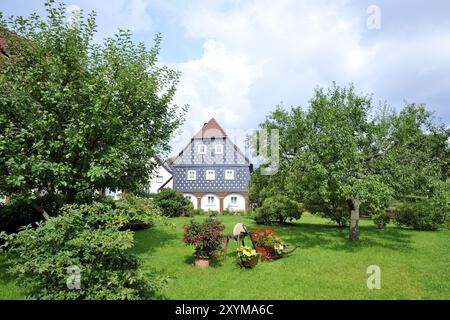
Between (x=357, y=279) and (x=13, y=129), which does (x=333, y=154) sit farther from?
(x=13, y=129)

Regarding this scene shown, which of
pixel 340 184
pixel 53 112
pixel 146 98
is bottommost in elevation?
pixel 340 184

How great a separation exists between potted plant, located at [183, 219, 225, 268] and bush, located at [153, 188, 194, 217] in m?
16.2

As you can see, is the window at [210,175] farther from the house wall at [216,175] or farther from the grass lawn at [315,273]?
the grass lawn at [315,273]

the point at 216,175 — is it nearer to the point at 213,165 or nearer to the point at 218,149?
the point at 213,165

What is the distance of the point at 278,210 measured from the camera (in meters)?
22.1

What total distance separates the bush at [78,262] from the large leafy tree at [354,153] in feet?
25.7

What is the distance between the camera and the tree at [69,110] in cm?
866

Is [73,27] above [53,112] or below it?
above

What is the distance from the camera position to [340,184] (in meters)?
11.3

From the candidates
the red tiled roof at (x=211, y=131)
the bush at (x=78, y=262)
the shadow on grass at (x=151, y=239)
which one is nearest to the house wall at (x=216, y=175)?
the red tiled roof at (x=211, y=131)

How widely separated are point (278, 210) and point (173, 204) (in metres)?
9.62

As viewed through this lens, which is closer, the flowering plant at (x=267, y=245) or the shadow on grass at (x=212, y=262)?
the shadow on grass at (x=212, y=262)
